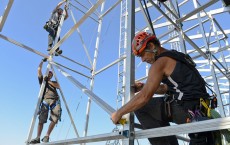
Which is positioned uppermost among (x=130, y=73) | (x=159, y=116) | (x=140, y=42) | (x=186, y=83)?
(x=140, y=42)

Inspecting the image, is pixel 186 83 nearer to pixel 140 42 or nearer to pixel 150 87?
pixel 150 87

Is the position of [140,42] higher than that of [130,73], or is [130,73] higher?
[140,42]

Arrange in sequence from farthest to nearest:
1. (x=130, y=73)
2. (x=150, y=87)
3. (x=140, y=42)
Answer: (x=130, y=73), (x=140, y=42), (x=150, y=87)

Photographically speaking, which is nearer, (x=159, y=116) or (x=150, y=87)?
(x=150, y=87)

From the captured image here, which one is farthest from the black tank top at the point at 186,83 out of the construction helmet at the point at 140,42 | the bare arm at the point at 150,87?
the construction helmet at the point at 140,42

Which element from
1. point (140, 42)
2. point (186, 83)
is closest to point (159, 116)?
point (186, 83)

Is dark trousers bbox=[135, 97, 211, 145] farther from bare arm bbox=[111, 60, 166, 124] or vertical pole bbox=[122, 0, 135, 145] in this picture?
bare arm bbox=[111, 60, 166, 124]

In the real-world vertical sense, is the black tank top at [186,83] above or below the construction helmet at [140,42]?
below

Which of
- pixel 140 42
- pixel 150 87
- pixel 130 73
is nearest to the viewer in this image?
pixel 150 87

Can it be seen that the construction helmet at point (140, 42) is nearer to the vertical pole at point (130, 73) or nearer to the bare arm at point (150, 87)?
the vertical pole at point (130, 73)

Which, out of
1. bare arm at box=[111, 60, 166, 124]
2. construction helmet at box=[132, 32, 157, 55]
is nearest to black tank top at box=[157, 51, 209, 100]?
bare arm at box=[111, 60, 166, 124]

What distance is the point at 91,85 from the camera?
667 centimetres

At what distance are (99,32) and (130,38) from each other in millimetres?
4730

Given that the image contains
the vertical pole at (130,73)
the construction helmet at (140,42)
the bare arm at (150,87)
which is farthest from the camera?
the construction helmet at (140,42)
